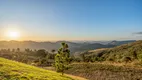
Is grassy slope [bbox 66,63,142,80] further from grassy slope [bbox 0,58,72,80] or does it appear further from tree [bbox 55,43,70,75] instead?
grassy slope [bbox 0,58,72,80]

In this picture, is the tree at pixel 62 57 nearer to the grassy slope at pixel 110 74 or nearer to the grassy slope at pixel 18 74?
the grassy slope at pixel 110 74

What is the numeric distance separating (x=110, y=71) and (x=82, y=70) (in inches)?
438

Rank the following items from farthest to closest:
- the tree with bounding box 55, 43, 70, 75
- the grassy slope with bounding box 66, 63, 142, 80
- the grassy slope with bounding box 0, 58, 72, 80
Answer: the grassy slope with bounding box 66, 63, 142, 80
the tree with bounding box 55, 43, 70, 75
the grassy slope with bounding box 0, 58, 72, 80

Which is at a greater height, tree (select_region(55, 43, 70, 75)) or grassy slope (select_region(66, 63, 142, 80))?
tree (select_region(55, 43, 70, 75))

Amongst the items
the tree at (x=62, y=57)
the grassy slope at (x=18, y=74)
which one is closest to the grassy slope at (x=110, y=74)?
the tree at (x=62, y=57)

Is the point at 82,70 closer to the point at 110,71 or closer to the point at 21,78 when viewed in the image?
the point at 110,71

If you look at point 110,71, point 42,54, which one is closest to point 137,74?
point 110,71

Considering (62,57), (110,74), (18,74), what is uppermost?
(62,57)

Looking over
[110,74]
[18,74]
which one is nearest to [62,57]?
[110,74]

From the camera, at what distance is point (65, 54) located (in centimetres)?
5119

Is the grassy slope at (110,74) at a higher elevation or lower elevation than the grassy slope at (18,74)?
lower

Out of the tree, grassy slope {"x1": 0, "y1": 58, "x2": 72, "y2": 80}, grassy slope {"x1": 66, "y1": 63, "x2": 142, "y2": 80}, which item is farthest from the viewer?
grassy slope {"x1": 66, "y1": 63, "x2": 142, "y2": 80}

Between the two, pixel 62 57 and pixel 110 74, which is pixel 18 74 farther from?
pixel 110 74

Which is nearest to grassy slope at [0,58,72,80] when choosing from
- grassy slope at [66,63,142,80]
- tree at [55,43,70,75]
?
tree at [55,43,70,75]
